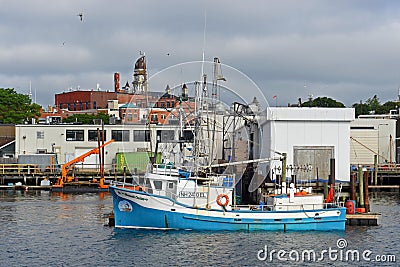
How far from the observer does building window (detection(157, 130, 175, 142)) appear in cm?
4826

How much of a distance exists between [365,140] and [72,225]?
51.0 meters

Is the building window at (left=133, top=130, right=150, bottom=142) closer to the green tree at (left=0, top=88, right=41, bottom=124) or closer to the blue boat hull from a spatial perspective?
the blue boat hull

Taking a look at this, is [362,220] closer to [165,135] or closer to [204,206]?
[204,206]

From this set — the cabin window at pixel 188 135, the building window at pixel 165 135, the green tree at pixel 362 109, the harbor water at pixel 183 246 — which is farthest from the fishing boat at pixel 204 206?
the green tree at pixel 362 109

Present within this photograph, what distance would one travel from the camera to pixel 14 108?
12656 cm

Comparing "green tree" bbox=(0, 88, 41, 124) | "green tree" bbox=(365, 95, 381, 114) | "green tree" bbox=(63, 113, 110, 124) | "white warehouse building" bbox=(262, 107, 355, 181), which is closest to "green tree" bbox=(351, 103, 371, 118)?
"green tree" bbox=(365, 95, 381, 114)

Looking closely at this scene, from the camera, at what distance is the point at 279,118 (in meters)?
64.5

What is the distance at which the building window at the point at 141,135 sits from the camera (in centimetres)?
4683

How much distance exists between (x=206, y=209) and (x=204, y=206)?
1.93ft

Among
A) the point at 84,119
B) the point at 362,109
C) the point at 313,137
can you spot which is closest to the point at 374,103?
the point at 362,109

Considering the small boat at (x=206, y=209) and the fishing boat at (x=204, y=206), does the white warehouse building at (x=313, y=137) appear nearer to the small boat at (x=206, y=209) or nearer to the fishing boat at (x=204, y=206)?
the fishing boat at (x=204, y=206)

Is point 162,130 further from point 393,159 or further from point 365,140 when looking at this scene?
point 393,159

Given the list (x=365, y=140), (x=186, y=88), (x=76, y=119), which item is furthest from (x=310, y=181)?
(x=76, y=119)

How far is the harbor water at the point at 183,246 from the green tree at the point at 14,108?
75704 mm
